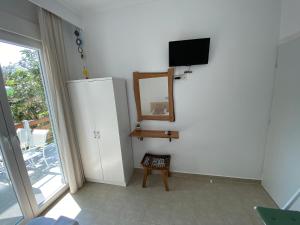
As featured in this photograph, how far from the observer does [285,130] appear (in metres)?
1.67

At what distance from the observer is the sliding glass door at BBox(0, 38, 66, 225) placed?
158cm

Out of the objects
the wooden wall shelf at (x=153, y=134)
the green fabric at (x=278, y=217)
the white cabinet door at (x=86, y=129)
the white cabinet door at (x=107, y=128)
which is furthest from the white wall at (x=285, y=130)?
the white cabinet door at (x=86, y=129)

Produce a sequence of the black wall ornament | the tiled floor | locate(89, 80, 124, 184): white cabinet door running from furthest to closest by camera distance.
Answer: the black wall ornament → locate(89, 80, 124, 184): white cabinet door → the tiled floor

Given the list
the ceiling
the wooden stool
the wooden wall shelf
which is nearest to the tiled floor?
the wooden stool

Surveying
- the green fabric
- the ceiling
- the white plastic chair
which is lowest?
the green fabric

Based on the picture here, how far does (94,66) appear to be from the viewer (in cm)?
242

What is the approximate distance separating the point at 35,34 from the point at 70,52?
1.84 ft

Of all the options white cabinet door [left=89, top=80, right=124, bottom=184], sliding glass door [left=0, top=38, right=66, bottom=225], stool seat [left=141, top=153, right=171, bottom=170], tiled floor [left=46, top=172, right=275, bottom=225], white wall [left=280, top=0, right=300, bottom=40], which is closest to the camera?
white wall [left=280, top=0, right=300, bottom=40]

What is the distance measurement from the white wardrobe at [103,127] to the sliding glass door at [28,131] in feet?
1.31

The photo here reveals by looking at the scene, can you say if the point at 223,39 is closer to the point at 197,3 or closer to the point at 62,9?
the point at 197,3

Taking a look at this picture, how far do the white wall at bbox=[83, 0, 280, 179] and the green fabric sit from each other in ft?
4.30

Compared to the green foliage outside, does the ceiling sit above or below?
above

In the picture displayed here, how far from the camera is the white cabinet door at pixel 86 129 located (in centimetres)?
211

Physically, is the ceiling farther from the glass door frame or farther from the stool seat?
the stool seat
